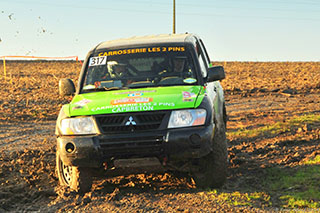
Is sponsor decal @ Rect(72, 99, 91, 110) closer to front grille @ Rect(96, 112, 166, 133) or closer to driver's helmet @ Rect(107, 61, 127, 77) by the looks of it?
front grille @ Rect(96, 112, 166, 133)

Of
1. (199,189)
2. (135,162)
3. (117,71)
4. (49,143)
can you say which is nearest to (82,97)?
(117,71)

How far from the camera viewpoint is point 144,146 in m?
5.55

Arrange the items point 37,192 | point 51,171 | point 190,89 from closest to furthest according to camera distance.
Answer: point 190,89, point 37,192, point 51,171

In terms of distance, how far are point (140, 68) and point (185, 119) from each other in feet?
4.59

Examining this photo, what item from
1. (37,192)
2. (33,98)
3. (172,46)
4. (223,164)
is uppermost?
(172,46)

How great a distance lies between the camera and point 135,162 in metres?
5.61

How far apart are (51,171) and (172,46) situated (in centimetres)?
274

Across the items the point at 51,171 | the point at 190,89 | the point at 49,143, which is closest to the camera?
the point at 190,89

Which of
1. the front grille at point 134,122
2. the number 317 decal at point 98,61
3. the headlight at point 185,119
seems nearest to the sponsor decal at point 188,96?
the headlight at point 185,119

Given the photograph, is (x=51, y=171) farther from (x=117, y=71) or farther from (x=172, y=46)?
(x=172, y=46)

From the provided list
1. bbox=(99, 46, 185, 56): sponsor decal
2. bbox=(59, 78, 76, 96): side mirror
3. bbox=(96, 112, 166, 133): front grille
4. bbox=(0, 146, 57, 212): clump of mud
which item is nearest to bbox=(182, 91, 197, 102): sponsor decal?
bbox=(96, 112, 166, 133): front grille

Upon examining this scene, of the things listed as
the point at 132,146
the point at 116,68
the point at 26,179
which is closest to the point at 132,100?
the point at 132,146

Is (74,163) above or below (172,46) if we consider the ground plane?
below

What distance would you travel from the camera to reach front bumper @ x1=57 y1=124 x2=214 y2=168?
550cm
